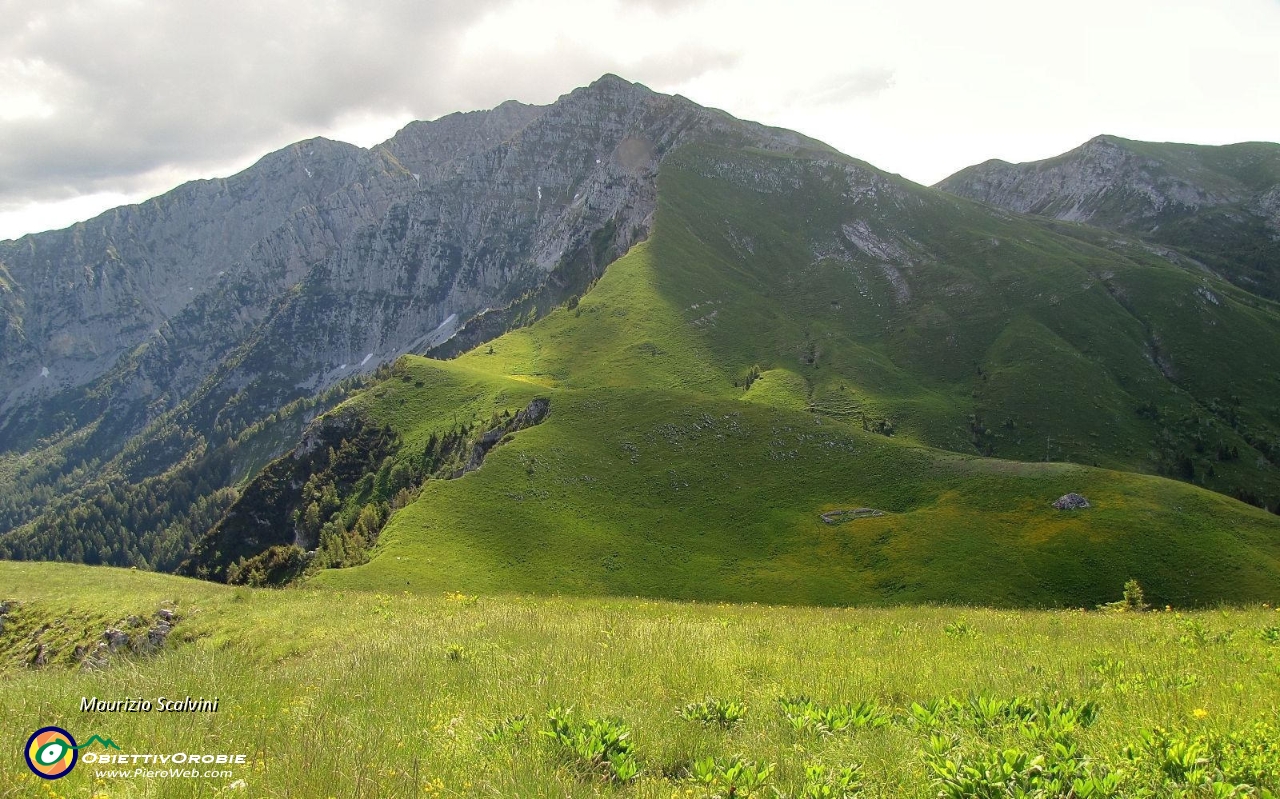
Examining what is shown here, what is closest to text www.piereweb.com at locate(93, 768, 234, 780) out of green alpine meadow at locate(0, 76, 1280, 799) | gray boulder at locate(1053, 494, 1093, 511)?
green alpine meadow at locate(0, 76, 1280, 799)

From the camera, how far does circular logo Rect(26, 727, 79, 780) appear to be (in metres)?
6.32

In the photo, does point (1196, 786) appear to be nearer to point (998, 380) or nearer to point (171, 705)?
point (171, 705)

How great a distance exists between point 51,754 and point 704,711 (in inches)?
288

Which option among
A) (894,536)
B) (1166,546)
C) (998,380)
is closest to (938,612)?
(894,536)

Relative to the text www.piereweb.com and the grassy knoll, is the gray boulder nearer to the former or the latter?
the grassy knoll

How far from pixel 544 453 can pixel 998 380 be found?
15312 cm

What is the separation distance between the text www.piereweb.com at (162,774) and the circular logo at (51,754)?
295 millimetres

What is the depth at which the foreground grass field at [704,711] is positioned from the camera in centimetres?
625

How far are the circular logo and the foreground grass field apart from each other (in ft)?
0.50

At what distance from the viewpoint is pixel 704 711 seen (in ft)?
28.8

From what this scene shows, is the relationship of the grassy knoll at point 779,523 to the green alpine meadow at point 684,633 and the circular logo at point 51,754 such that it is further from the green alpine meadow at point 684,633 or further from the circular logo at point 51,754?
the circular logo at point 51,754

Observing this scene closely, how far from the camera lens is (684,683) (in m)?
10.8

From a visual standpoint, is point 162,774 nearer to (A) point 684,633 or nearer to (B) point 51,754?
(B) point 51,754

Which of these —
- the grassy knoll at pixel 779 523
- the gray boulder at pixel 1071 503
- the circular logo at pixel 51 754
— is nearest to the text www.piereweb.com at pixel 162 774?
the circular logo at pixel 51 754
